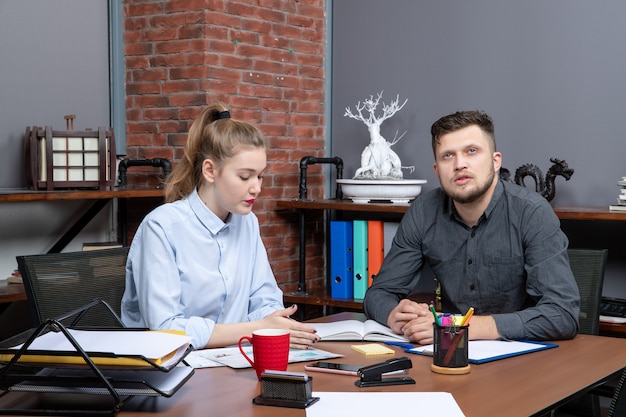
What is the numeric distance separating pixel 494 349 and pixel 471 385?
0.32 metres

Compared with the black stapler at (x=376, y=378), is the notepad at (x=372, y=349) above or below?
below

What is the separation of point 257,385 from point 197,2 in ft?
7.54

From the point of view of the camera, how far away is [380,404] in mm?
1486

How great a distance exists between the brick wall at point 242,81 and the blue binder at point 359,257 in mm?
431

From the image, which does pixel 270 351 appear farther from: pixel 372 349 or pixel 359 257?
pixel 359 257

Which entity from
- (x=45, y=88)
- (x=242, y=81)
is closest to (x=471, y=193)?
(x=242, y=81)

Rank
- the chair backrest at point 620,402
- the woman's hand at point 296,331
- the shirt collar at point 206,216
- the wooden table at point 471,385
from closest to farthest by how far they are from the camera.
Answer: the chair backrest at point 620,402, the wooden table at point 471,385, the woman's hand at point 296,331, the shirt collar at point 206,216

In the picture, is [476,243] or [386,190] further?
[386,190]

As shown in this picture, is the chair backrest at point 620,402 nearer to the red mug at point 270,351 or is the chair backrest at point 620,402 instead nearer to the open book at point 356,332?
the red mug at point 270,351

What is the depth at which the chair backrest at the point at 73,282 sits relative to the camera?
2.04 meters

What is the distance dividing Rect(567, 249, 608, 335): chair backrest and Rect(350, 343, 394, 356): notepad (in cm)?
73

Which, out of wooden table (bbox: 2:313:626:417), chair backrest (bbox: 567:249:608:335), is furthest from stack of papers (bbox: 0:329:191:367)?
chair backrest (bbox: 567:249:608:335)

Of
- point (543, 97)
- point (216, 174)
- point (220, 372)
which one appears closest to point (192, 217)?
point (216, 174)

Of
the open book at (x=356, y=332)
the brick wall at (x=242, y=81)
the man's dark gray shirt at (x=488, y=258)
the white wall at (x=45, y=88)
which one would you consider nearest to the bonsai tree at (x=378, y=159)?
the brick wall at (x=242, y=81)
